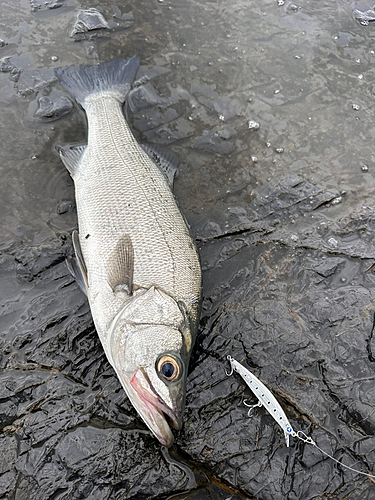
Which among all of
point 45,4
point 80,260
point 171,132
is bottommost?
point 80,260

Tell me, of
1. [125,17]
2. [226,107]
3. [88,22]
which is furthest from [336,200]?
[88,22]

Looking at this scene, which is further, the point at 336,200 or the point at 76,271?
the point at 336,200

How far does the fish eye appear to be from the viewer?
102 inches

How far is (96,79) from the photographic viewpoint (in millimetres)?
4305

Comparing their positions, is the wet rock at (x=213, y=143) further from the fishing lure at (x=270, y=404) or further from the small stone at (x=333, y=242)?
the fishing lure at (x=270, y=404)

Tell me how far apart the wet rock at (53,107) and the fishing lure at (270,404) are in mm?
3320

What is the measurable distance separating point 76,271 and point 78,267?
4 centimetres

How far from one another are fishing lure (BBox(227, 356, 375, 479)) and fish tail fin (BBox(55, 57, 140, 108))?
3.18 meters

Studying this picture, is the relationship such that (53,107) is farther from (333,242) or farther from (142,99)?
(333,242)

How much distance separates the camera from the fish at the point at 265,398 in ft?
9.01

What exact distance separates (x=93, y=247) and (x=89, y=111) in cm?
171

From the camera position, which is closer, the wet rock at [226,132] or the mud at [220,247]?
the mud at [220,247]

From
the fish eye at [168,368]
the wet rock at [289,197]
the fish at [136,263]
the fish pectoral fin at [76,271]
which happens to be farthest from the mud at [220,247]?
the fish eye at [168,368]

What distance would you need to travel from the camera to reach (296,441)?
276cm
